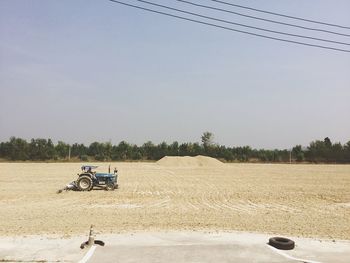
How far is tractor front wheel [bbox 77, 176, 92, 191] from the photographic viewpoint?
67.7 feet

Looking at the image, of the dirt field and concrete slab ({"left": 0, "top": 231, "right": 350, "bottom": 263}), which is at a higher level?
the dirt field

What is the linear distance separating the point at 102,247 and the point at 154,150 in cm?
5582

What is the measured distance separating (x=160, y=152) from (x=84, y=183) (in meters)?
44.1

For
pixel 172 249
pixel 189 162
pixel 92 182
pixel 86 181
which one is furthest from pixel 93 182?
pixel 189 162

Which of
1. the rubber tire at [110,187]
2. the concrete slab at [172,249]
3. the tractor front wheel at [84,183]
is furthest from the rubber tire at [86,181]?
the concrete slab at [172,249]

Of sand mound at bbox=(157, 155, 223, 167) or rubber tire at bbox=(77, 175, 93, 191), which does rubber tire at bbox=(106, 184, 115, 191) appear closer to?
rubber tire at bbox=(77, 175, 93, 191)

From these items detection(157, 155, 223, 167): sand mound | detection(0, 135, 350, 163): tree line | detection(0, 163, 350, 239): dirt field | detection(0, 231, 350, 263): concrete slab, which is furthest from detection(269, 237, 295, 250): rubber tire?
detection(0, 135, 350, 163): tree line

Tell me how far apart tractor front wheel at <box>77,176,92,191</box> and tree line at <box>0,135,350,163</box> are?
39565 mm

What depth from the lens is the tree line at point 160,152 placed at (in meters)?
58.6

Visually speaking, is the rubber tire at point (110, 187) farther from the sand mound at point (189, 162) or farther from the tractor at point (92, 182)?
the sand mound at point (189, 162)

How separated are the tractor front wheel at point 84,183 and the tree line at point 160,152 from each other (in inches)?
1558

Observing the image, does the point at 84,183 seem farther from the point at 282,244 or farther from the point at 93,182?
the point at 282,244

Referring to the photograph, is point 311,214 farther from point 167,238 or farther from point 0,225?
point 0,225

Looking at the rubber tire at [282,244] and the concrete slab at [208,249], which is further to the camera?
the rubber tire at [282,244]
